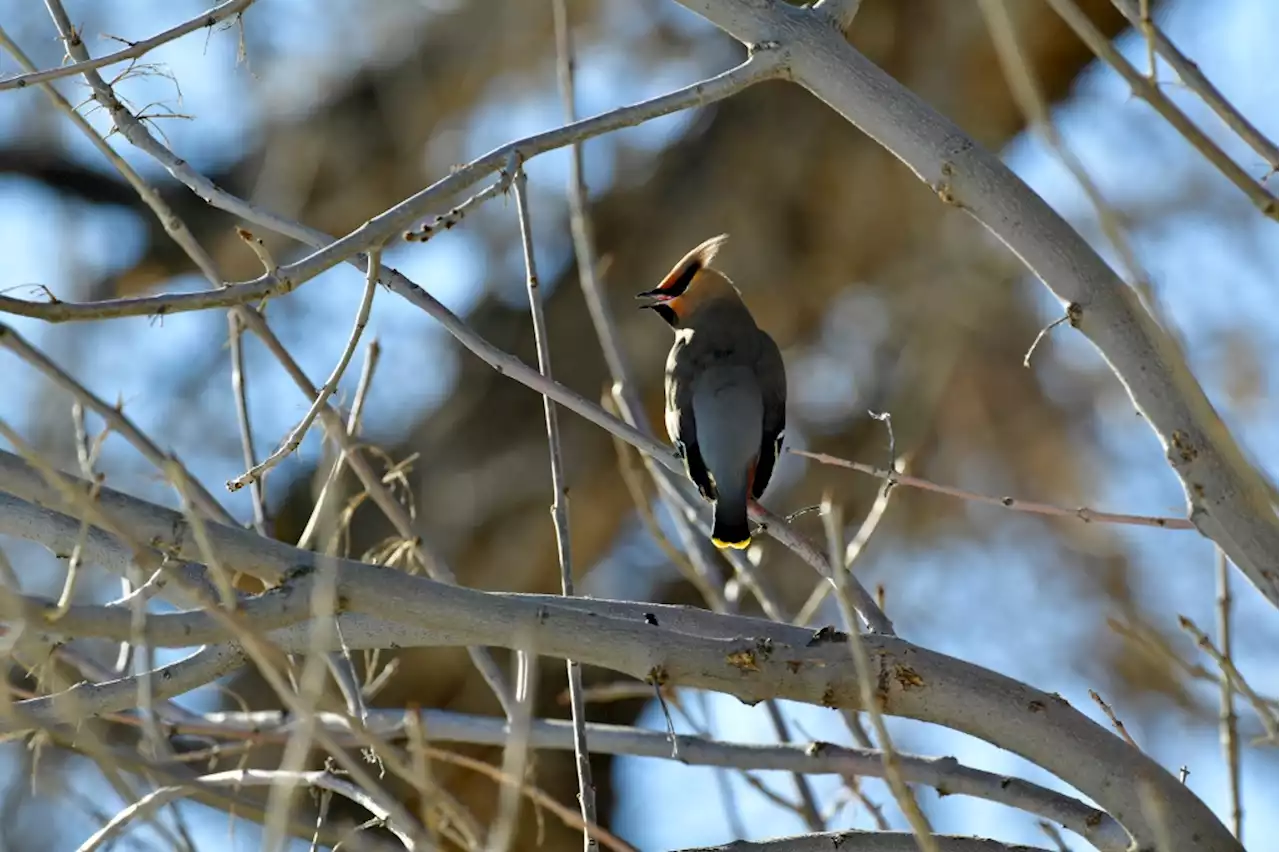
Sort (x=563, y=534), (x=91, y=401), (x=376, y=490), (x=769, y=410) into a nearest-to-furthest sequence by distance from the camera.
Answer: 1. (x=91, y=401)
2. (x=563, y=534)
3. (x=376, y=490)
4. (x=769, y=410)

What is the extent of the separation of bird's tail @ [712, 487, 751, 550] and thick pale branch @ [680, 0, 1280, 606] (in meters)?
1.54

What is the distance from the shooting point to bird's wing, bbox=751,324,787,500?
4.39 meters

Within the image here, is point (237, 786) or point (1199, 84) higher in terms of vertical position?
point (1199, 84)

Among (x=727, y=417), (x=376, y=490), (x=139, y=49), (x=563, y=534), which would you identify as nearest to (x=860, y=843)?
(x=563, y=534)

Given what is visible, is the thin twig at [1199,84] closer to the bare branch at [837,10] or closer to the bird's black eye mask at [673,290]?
the bare branch at [837,10]

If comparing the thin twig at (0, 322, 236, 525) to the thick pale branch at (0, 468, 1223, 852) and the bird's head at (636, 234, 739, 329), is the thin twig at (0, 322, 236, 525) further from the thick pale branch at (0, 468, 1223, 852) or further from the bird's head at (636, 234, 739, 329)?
the bird's head at (636, 234, 739, 329)

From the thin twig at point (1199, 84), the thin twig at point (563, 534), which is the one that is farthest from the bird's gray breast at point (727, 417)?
the thin twig at point (1199, 84)

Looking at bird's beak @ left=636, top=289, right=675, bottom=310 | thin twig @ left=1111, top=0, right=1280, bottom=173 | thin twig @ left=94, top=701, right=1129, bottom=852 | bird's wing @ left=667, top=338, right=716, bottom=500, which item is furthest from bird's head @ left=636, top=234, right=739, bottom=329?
thin twig @ left=1111, top=0, right=1280, bottom=173

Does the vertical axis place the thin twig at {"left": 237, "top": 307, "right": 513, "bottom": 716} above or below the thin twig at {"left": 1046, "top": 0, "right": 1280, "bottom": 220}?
above

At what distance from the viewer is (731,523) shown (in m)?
4.01

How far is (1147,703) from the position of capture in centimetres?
702

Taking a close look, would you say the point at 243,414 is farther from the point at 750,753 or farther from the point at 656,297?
the point at 656,297

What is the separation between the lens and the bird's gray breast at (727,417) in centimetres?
420

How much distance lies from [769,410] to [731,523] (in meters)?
0.60
